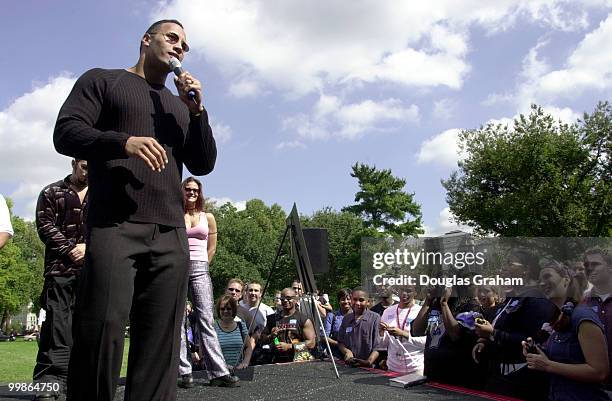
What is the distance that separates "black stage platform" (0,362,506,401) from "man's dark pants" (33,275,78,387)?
0.21 m

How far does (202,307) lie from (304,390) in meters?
0.96

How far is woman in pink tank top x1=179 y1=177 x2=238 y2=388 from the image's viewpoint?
166 inches

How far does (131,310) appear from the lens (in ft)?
6.18

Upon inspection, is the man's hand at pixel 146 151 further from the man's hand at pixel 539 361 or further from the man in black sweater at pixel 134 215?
the man's hand at pixel 539 361

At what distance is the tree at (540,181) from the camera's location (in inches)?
1046

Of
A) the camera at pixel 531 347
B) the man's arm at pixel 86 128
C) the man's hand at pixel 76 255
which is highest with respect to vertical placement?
the man's arm at pixel 86 128

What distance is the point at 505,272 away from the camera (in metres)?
5.75

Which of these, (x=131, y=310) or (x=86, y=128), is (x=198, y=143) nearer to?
(x=86, y=128)

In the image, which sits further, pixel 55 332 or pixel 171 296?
pixel 55 332

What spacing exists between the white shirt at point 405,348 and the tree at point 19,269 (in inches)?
1447

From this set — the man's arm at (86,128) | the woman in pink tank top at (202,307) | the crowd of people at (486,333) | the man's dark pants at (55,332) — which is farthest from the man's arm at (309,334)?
the man's arm at (86,128)

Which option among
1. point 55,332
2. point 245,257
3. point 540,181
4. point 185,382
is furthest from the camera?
point 245,257

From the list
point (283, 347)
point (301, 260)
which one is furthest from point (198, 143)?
point (283, 347)

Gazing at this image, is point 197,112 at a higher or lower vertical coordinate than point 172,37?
lower
